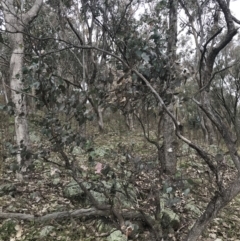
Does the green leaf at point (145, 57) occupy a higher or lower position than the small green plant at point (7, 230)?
higher

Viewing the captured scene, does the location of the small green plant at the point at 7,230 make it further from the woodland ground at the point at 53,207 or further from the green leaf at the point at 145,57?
the green leaf at the point at 145,57

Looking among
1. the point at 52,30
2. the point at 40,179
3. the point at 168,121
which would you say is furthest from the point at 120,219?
the point at 52,30

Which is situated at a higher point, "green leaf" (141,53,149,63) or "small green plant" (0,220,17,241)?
"green leaf" (141,53,149,63)

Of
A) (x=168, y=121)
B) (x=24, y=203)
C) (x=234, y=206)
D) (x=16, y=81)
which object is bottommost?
(x=234, y=206)

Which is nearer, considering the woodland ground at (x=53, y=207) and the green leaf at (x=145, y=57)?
the green leaf at (x=145, y=57)

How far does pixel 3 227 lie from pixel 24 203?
583 millimetres

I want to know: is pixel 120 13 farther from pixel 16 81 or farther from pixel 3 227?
pixel 3 227

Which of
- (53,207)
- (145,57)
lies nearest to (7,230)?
(53,207)

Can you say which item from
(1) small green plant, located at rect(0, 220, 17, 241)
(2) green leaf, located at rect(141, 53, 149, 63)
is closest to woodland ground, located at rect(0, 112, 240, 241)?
(1) small green plant, located at rect(0, 220, 17, 241)

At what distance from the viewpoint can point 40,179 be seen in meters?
4.42

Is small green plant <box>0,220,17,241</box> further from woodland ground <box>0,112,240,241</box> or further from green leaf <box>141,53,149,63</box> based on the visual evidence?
green leaf <box>141,53,149,63</box>

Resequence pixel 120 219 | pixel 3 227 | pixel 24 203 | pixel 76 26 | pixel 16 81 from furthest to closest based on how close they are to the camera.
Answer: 1. pixel 76 26
2. pixel 16 81
3. pixel 24 203
4. pixel 3 227
5. pixel 120 219

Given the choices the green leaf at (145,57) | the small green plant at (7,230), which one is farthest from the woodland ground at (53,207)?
the green leaf at (145,57)

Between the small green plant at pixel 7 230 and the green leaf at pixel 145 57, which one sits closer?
the green leaf at pixel 145 57
